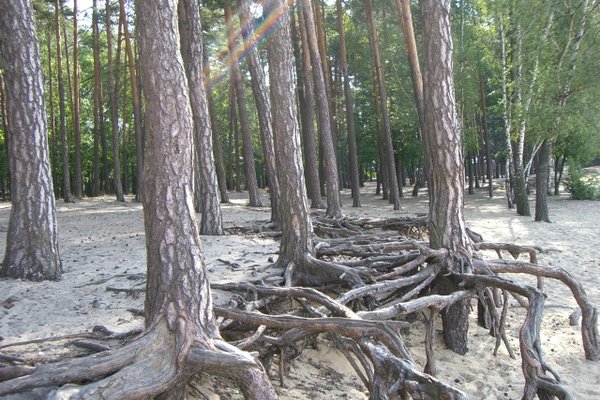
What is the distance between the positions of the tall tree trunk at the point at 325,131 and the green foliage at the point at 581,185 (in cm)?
1593

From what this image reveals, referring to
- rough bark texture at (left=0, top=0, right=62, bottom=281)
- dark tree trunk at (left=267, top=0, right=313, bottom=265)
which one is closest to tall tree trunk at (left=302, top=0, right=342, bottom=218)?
dark tree trunk at (left=267, top=0, right=313, bottom=265)

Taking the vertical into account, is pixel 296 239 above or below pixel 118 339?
above

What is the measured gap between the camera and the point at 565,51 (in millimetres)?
15914

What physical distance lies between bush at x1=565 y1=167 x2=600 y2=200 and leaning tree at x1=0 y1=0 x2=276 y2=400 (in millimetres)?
26540

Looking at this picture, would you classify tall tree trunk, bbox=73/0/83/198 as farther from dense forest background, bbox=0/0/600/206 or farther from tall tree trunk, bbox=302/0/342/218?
tall tree trunk, bbox=302/0/342/218

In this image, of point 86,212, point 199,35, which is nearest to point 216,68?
point 86,212

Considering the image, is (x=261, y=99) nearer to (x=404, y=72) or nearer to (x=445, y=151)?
(x=445, y=151)

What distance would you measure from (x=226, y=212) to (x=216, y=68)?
45.6 feet

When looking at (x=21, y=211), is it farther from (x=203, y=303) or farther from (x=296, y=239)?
(x=203, y=303)

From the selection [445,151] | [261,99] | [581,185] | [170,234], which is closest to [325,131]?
[261,99]

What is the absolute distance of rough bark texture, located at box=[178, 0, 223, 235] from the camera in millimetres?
10898

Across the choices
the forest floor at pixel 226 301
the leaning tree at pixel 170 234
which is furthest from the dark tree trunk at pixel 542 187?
the leaning tree at pixel 170 234

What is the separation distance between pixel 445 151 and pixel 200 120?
19.7 feet

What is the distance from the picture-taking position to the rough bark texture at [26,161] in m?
7.09
